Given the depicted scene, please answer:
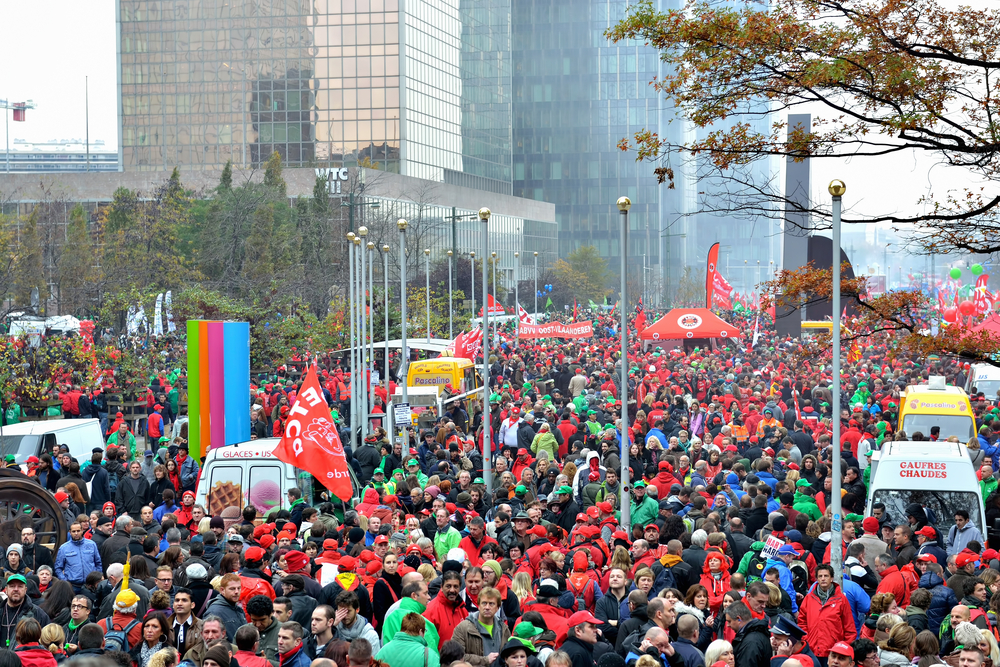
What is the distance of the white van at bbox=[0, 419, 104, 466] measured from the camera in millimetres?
19859

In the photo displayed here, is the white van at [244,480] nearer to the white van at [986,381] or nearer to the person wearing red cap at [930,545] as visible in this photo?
the person wearing red cap at [930,545]

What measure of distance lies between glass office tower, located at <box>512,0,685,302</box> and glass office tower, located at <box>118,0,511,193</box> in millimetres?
47635

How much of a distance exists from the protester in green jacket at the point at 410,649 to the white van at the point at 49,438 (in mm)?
13337

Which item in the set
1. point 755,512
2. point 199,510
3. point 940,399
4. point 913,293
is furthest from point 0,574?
point 940,399

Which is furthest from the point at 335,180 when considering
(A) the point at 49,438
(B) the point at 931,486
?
(B) the point at 931,486

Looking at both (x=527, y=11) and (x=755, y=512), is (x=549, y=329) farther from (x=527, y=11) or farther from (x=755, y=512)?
(x=527, y=11)

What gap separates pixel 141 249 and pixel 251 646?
45430 mm

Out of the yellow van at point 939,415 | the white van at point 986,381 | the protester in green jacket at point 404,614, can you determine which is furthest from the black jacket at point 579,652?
the white van at point 986,381

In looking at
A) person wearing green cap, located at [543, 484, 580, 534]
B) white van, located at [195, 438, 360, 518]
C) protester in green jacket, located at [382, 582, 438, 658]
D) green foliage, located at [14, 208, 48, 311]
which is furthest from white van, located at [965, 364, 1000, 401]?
green foliage, located at [14, 208, 48, 311]

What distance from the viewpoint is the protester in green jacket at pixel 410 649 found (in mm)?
7727

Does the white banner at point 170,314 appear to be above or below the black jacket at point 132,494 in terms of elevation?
above

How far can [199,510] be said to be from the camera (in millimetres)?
13484

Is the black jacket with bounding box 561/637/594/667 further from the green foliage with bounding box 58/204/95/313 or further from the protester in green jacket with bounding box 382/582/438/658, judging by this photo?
the green foliage with bounding box 58/204/95/313

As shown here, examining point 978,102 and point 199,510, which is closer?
point 978,102
